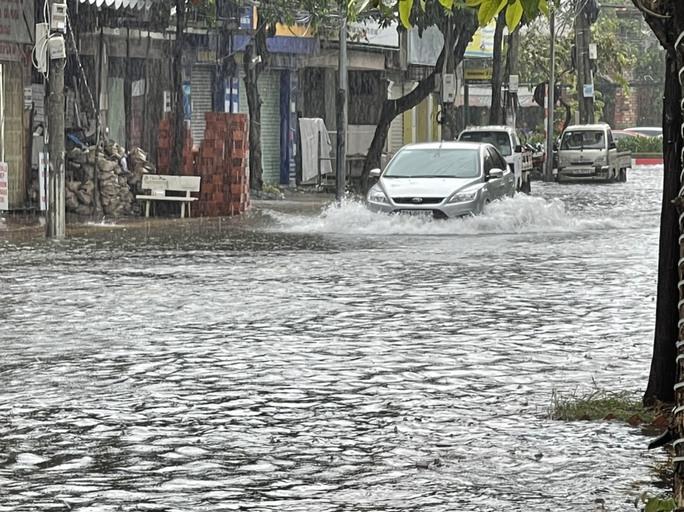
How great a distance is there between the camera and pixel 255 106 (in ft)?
132

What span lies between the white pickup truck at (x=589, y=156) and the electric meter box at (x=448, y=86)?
33.8ft

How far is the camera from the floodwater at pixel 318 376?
809cm

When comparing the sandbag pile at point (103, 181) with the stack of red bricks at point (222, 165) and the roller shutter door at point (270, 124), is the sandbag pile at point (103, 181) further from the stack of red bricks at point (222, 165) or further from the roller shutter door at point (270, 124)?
the roller shutter door at point (270, 124)

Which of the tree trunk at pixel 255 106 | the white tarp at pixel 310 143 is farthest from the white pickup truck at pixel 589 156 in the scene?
the tree trunk at pixel 255 106

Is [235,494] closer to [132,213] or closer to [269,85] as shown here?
[132,213]

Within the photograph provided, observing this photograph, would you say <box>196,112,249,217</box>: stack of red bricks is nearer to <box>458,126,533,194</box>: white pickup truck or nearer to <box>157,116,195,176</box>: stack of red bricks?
<box>157,116,195,176</box>: stack of red bricks

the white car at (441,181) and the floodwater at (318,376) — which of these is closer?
the floodwater at (318,376)

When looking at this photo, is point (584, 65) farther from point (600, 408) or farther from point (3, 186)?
point (600, 408)

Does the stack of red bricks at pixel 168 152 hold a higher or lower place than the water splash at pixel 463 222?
higher

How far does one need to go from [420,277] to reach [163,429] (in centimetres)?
997

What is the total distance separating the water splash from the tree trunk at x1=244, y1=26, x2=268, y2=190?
9917mm

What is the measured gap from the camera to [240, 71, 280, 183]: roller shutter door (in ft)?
151

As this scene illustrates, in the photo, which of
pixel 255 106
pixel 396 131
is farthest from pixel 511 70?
pixel 255 106

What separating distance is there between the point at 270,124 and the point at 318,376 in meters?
35.2
